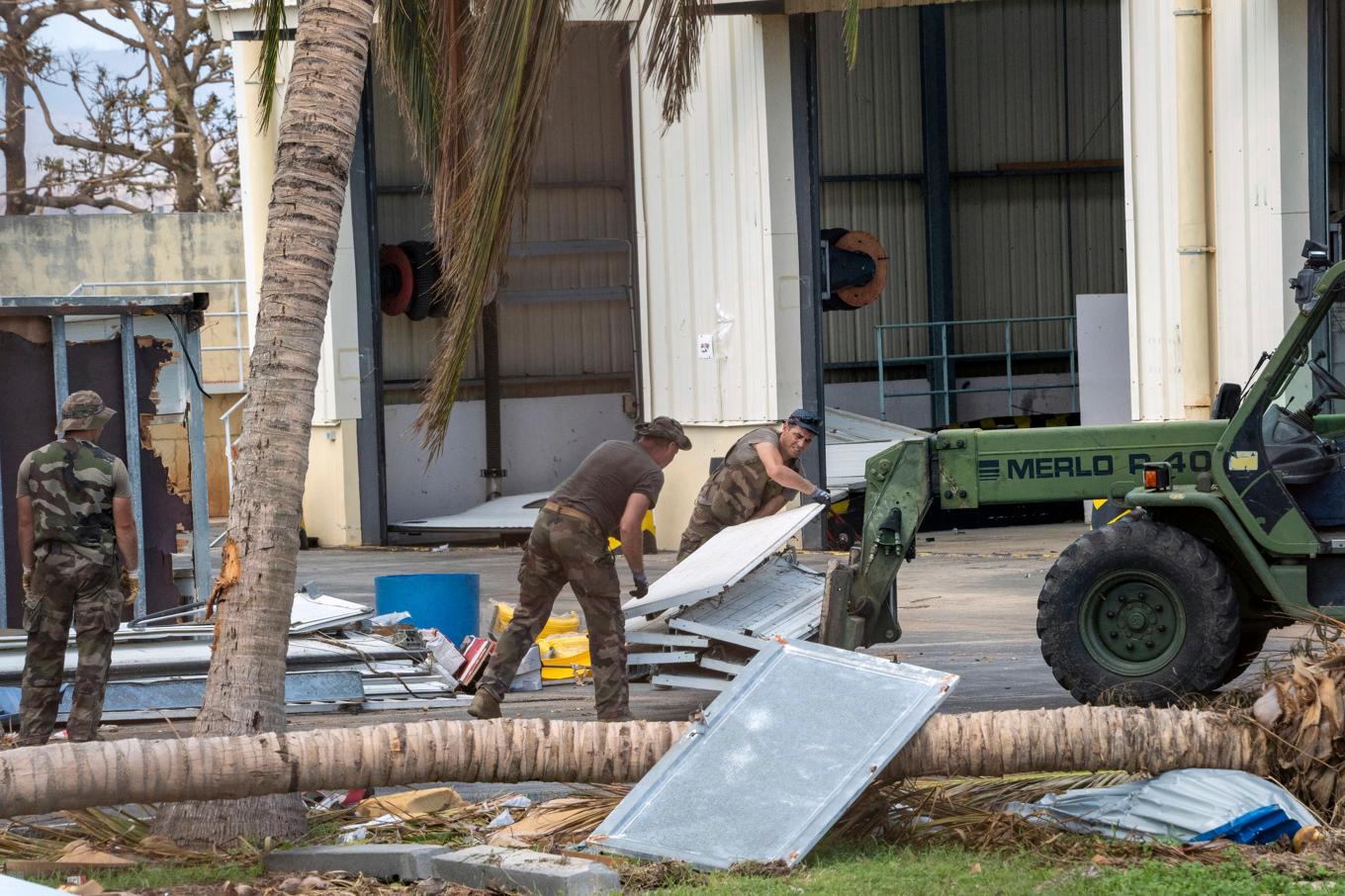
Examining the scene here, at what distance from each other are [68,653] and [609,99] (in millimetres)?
14346

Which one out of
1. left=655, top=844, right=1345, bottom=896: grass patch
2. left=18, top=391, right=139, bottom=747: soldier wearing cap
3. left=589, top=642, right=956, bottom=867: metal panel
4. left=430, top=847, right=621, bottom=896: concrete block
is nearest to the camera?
left=655, top=844, right=1345, bottom=896: grass patch

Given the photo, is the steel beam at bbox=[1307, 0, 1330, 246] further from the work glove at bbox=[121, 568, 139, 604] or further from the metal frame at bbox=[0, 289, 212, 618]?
the work glove at bbox=[121, 568, 139, 604]

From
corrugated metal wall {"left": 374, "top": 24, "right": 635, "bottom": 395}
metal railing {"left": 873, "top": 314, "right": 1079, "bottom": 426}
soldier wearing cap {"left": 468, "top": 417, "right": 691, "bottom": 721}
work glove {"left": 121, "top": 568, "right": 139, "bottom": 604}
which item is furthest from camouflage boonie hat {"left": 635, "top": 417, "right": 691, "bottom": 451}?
metal railing {"left": 873, "top": 314, "right": 1079, "bottom": 426}

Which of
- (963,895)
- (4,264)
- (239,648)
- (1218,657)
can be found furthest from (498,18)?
(4,264)

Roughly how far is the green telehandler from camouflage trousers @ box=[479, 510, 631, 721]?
48.3 inches

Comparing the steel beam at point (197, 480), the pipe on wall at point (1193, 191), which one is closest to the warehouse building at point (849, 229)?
the pipe on wall at point (1193, 191)

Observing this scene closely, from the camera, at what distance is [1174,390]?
52.7ft

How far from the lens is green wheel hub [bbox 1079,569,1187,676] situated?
27.5ft

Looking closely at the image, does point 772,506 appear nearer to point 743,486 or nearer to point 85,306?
point 743,486

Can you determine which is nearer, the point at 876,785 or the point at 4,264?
the point at 876,785

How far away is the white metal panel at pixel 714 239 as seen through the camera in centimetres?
1689

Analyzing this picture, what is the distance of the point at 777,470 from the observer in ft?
32.9

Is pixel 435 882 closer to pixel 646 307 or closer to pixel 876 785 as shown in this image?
pixel 876 785

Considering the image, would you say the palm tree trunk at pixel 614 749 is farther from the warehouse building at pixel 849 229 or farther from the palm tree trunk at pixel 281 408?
the warehouse building at pixel 849 229
